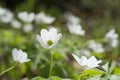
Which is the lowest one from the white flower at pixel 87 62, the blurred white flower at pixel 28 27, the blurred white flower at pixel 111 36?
the white flower at pixel 87 62

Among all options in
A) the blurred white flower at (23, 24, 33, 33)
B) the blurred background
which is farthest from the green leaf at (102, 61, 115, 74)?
the blurred white flower at (23, 24, 33, 33)

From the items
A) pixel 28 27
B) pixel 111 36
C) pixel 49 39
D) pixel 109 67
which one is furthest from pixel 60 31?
pixel 109 67

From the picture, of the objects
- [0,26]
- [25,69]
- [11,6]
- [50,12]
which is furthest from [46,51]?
[11,6]

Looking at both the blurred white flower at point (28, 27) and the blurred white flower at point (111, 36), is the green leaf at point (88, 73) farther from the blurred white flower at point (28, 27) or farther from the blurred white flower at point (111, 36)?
the blurred white flower at point (28, 27)

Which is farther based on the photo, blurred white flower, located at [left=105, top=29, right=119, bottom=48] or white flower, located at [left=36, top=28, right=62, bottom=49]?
blurred white flower, located at [left=105, top=29, right=119, bottom=48]

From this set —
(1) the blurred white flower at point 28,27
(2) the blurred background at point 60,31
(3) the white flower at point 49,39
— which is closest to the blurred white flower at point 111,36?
(2) the blurred background at point 60,31

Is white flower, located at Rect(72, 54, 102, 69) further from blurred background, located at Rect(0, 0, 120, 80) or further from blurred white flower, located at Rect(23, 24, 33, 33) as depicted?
blurred white flower, located at Rect(23, 24, 33, 33)

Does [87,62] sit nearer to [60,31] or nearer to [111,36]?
[111,36]

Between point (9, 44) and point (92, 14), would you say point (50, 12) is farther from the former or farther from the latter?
point (9, 44)
